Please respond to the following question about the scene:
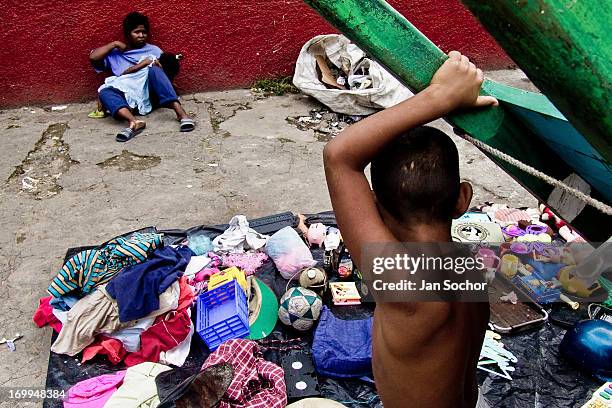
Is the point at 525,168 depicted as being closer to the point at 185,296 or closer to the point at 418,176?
the point at 418,176

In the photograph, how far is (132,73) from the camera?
6.54m

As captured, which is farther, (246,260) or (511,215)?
(511,215)

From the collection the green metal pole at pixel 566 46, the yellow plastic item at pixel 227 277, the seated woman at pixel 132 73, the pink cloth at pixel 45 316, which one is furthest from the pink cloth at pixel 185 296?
the seated woman at pixel 132 73

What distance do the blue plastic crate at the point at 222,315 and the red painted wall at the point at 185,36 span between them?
4.37 metres

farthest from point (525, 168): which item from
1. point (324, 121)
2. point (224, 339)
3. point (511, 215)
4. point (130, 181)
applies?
point (324, 121)

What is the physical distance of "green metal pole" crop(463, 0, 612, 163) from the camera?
2.43 feet

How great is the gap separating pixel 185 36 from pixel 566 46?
669cm

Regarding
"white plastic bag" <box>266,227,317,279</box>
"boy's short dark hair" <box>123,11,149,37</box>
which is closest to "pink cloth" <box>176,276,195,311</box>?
"white plastic bag" <box>266,227,317,279</box>

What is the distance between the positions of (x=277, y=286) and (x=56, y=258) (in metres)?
1.72

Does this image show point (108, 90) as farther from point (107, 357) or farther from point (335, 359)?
point (335, 359)

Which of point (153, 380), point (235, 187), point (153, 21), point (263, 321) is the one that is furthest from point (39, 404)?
point (153, 21)

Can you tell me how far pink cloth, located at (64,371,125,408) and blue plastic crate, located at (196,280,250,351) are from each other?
0.53 m

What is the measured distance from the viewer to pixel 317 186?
16.9 ft

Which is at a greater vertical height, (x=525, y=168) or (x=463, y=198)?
(x=525, y=168)
